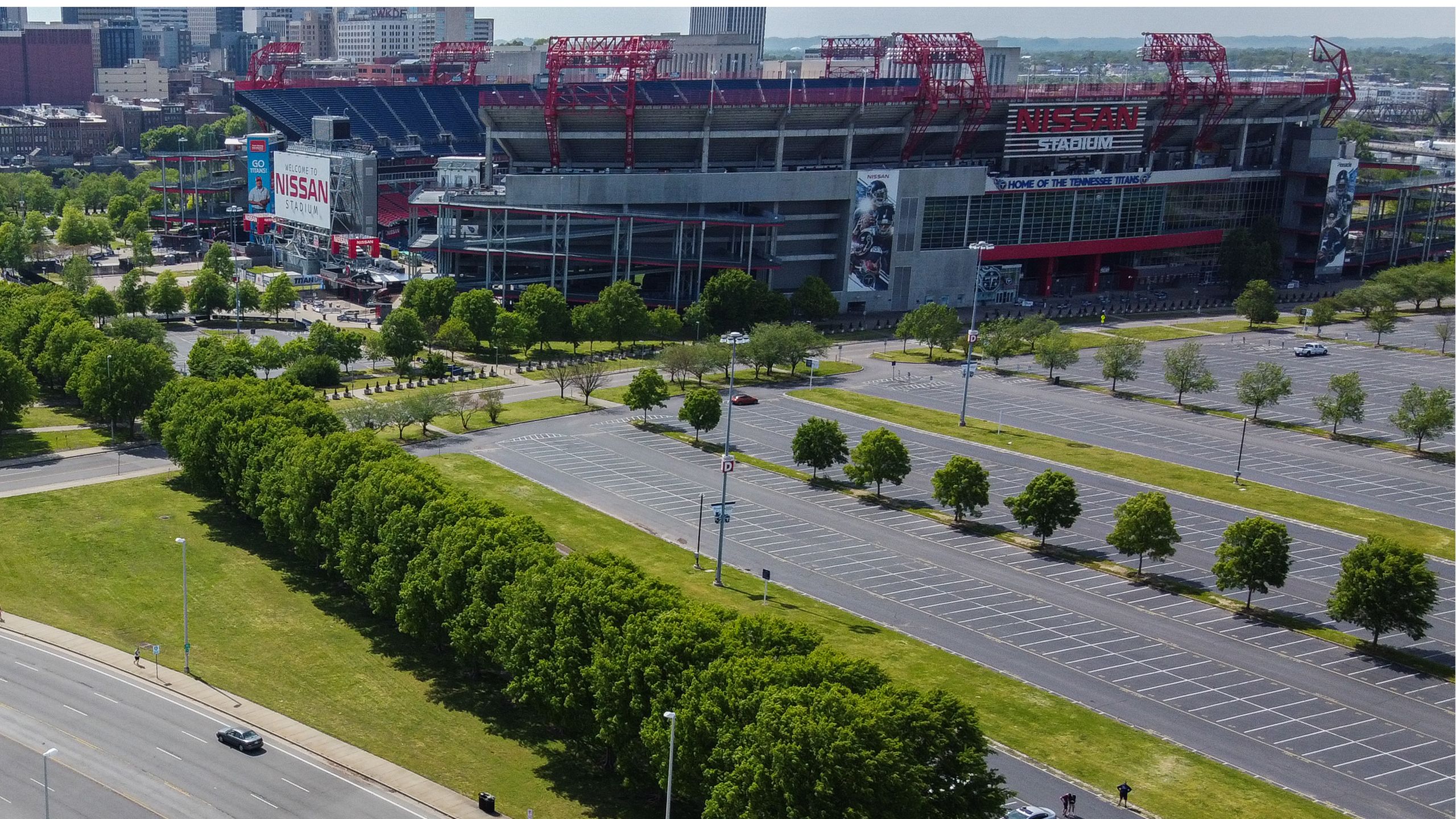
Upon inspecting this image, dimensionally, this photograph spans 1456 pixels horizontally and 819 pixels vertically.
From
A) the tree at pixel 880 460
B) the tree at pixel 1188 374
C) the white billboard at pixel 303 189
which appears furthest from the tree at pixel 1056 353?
the white billboard at pixel 303 189

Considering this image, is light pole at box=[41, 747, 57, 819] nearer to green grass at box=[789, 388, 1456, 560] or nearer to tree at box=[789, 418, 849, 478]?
tree at box=[789, 418, 849, 478]

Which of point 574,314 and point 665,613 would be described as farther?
point 574,314

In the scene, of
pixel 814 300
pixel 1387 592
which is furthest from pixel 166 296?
pixel 1387 592

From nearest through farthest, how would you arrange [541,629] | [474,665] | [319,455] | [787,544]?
[541,629] < [474,665] < [319,455] < [787,544]

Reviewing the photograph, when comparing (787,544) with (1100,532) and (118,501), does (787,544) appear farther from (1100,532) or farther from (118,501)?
(118,501)

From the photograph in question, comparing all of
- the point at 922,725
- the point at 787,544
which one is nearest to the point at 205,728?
the point at 922,725

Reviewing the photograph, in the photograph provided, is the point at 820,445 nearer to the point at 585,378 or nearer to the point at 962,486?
the point at 962,486

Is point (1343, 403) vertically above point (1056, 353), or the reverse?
point (1343, 403)
